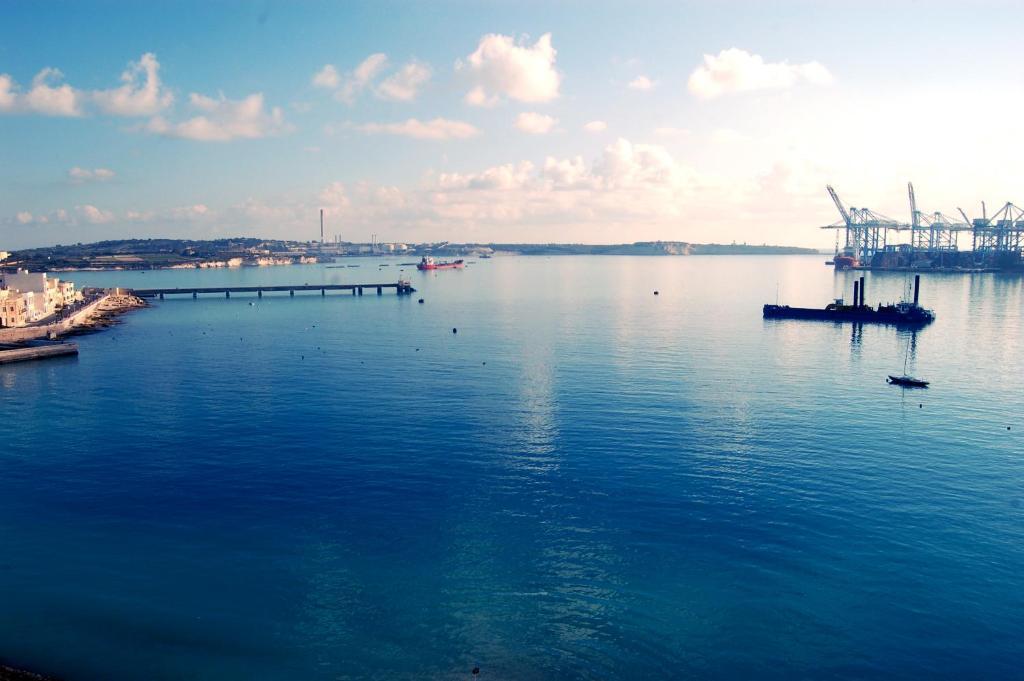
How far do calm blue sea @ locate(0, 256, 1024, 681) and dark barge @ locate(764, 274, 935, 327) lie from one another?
1778 inches

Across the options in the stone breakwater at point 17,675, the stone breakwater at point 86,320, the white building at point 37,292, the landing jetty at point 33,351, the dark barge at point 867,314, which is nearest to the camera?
the stone breakwater at point 17,675

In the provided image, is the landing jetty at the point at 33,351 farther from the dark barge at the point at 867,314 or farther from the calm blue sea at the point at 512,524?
the dark barge at the point at 867,314

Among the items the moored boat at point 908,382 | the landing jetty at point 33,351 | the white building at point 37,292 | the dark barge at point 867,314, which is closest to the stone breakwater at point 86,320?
the white building at point 37,292

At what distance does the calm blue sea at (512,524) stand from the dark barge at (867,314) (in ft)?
148

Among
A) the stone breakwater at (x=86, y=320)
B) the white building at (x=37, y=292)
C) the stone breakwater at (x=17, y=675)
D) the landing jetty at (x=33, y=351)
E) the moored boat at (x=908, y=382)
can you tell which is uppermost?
the white building at (x=37, y=292)

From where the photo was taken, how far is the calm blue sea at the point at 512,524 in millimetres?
25016

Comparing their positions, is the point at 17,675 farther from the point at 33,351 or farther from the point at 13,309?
the point at 13,309

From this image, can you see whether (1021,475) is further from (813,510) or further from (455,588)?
(455,588)

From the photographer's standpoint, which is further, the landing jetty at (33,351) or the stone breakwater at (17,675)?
the landing jetty at (33,351)

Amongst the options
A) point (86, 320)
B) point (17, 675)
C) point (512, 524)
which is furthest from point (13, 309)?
point (512, 524)

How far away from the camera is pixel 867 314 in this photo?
4707 inches

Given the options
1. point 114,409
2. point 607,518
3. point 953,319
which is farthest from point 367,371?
point 953,319

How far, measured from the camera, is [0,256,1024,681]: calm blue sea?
25016 mm

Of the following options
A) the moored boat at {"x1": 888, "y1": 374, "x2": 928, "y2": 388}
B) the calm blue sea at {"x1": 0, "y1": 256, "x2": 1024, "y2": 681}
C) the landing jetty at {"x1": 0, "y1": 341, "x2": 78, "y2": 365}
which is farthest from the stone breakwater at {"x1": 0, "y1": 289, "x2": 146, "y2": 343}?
the moored boat at {"x1": 888, "y1": 374, "x2": 928, "y2": 388}
